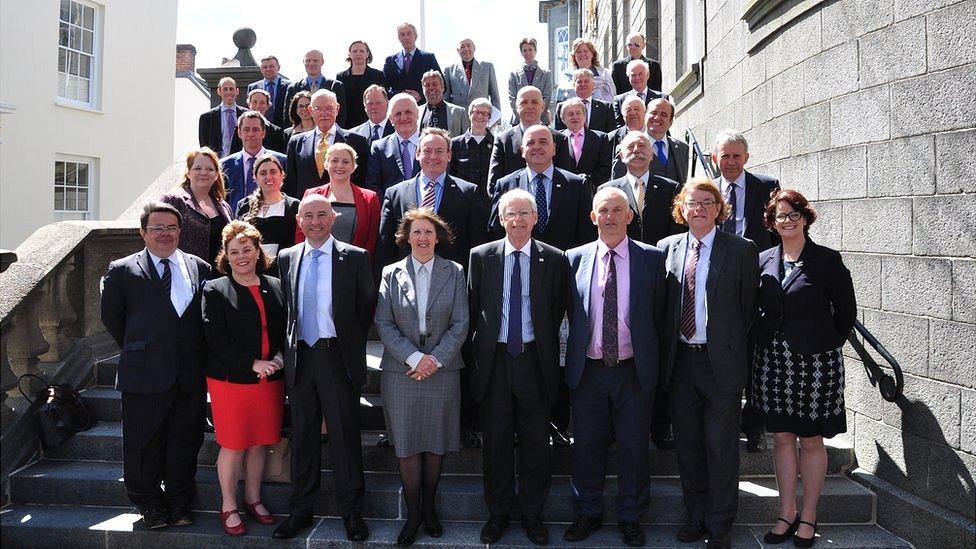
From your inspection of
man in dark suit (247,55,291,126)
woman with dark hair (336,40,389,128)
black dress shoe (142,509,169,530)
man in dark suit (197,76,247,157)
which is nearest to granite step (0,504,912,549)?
black dress shoe (142,509,169,530)

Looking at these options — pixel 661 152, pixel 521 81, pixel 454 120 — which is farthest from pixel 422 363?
pixel 521 81

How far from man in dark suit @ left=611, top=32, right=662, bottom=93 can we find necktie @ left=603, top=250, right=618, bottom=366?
5586mm

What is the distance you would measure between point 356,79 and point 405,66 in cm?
58

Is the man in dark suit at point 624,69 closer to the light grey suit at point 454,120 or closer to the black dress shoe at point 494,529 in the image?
the light grey suit at point 454,120

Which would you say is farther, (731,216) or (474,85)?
(474,85)

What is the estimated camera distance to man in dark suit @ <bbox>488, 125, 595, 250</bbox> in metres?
5.05

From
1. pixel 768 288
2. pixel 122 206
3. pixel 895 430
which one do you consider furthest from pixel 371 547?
pixel 122 206

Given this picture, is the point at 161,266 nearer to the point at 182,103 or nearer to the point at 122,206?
the point at 122,206

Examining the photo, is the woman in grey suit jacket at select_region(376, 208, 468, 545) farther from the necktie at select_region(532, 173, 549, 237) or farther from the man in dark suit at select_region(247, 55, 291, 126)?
the man in dark suit at select_region(247, 55, 291, 126)

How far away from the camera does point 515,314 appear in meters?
4.30

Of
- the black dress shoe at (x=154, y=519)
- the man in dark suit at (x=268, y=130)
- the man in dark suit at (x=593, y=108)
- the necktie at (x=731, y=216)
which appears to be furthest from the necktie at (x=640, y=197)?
the man in dark suit at (x=268, y=130)

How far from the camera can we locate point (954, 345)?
404cm

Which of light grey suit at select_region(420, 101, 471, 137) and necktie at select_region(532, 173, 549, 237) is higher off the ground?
light grey suit at select_region(420, 101, 471, 137)

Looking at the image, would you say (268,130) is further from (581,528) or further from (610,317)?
(581,528)
